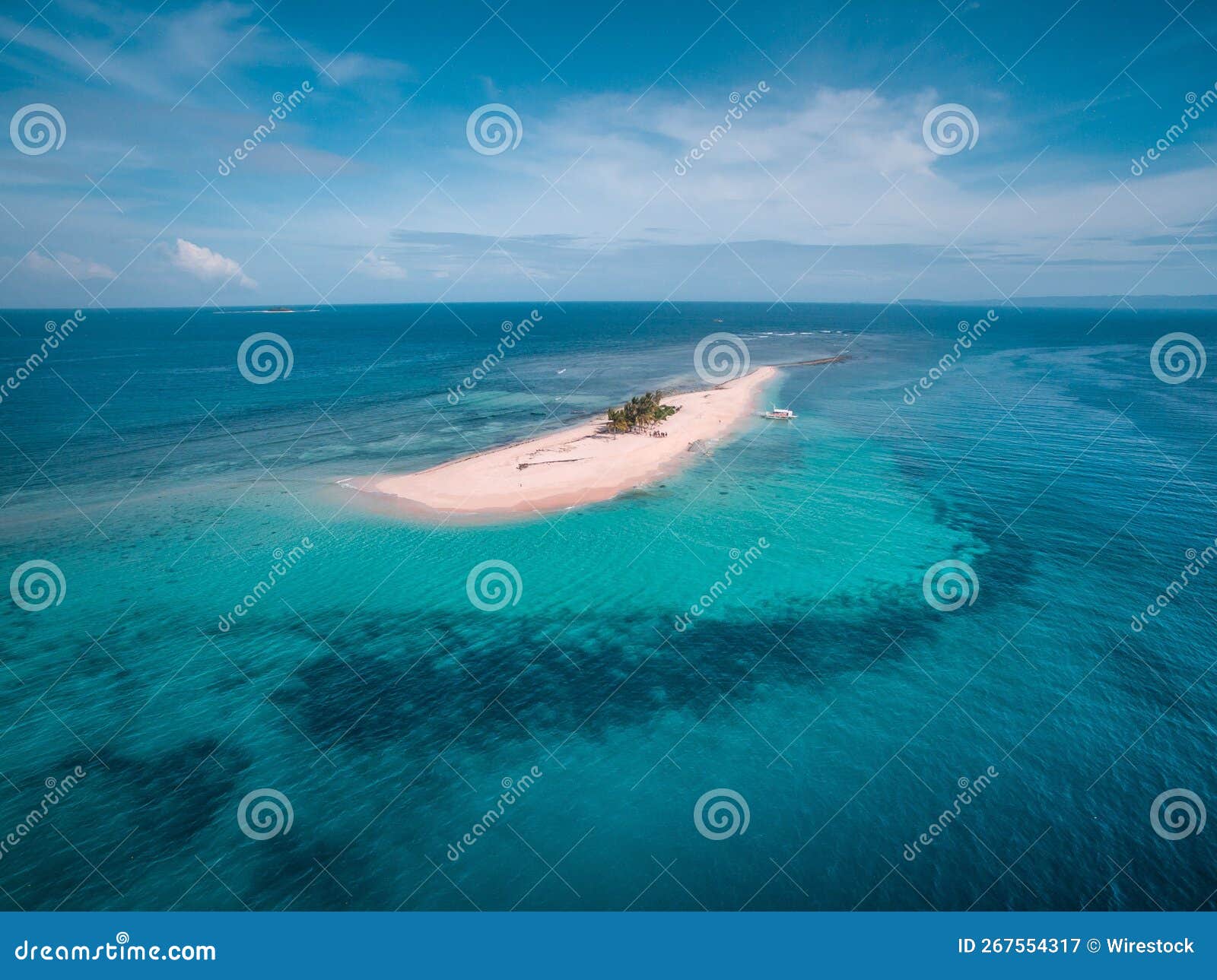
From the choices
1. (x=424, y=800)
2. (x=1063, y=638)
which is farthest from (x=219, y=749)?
(x=1063, y=638)

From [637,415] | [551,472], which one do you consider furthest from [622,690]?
[637,415]

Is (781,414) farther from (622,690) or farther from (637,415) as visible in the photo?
(622,690)

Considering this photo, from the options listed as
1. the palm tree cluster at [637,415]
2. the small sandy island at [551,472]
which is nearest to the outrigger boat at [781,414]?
the small sandy island at [551,472]

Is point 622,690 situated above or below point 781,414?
below

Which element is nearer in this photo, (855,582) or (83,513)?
(855,582)

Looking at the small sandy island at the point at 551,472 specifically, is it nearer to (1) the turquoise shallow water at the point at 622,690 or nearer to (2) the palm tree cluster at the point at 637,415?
(2) the palm tree cluster at the point at 637,415

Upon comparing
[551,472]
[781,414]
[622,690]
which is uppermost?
[781,414]

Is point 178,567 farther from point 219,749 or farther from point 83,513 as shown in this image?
point 219,749
